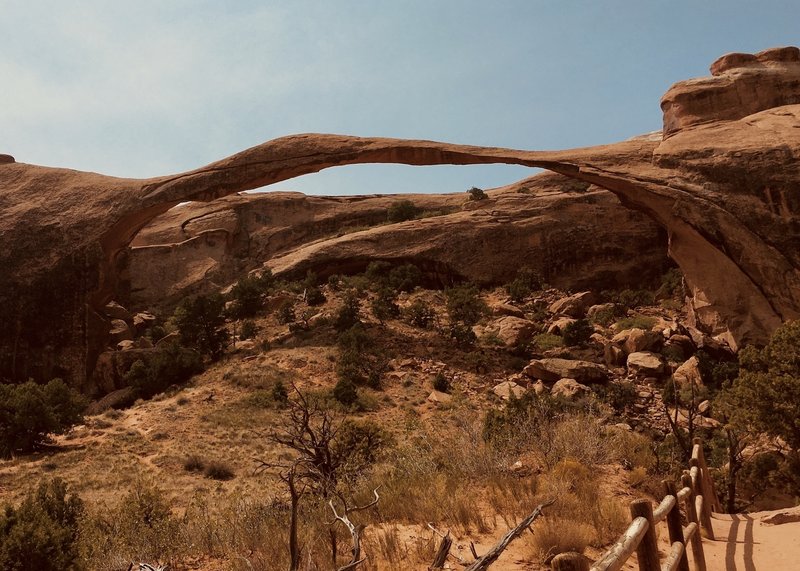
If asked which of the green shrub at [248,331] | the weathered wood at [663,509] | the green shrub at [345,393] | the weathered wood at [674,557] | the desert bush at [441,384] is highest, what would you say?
the weathered wood at [663,509]

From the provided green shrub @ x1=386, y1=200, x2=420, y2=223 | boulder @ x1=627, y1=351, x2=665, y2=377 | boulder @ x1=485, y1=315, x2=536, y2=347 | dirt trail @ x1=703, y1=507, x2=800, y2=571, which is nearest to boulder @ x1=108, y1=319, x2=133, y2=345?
green shrub @ x1=386, y1=200, x2=420, y2=223

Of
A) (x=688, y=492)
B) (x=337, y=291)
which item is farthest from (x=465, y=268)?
(x=688, y=492)

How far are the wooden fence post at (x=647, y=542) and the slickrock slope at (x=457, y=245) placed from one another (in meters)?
23.4

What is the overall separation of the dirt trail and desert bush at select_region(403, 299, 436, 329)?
16004mm

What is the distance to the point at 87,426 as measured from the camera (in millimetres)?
16094

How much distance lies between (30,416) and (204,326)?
867 centimetres

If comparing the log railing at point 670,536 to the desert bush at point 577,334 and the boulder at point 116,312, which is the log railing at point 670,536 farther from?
the boulder at point 116,312

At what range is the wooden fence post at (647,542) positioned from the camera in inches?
142

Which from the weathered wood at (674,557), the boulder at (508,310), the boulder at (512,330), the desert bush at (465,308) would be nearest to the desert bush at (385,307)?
the desert bush at (465,308)

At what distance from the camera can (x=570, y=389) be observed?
15555 mm

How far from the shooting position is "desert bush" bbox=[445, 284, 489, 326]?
74.2ft

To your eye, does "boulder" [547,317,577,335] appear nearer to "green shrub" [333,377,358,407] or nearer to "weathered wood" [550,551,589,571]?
"green shrub" [333,377,358,407]

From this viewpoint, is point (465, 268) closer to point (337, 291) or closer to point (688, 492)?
point (337, 291)

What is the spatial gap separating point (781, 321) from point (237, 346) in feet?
56.7
